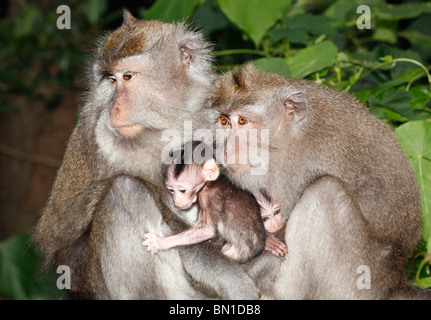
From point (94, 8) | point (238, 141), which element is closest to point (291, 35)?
point (238, 141)

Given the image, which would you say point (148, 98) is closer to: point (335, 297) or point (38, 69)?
point (335, 297)

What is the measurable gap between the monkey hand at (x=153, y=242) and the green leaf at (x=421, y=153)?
2.21m

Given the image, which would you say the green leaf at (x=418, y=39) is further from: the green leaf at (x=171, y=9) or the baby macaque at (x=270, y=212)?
the baby macaque at (x=270, y=212)

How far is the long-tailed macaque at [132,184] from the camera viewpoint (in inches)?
178

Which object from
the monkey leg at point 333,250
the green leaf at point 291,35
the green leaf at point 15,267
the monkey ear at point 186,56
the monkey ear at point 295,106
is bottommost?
the green leaf at point 15,267

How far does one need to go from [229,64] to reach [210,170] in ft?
14.3

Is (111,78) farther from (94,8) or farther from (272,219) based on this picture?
(94,8)

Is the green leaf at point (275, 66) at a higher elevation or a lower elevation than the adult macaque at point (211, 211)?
higher

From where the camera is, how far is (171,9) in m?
6.50

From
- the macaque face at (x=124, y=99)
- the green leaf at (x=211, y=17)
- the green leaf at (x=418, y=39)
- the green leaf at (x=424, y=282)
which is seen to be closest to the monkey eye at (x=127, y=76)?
the macaque face at (x=124, y=99)

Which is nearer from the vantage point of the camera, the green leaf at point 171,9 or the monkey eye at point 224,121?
the monkey eye at point 224,121

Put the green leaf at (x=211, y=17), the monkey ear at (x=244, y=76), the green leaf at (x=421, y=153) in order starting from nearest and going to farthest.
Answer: the monkey ear at (x=244, y=76) < the green leaf at (x=421, y=153) < the green leaf at (x=211, y=17)

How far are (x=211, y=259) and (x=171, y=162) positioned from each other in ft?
2.51

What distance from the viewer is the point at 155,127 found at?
4660 millimetres
